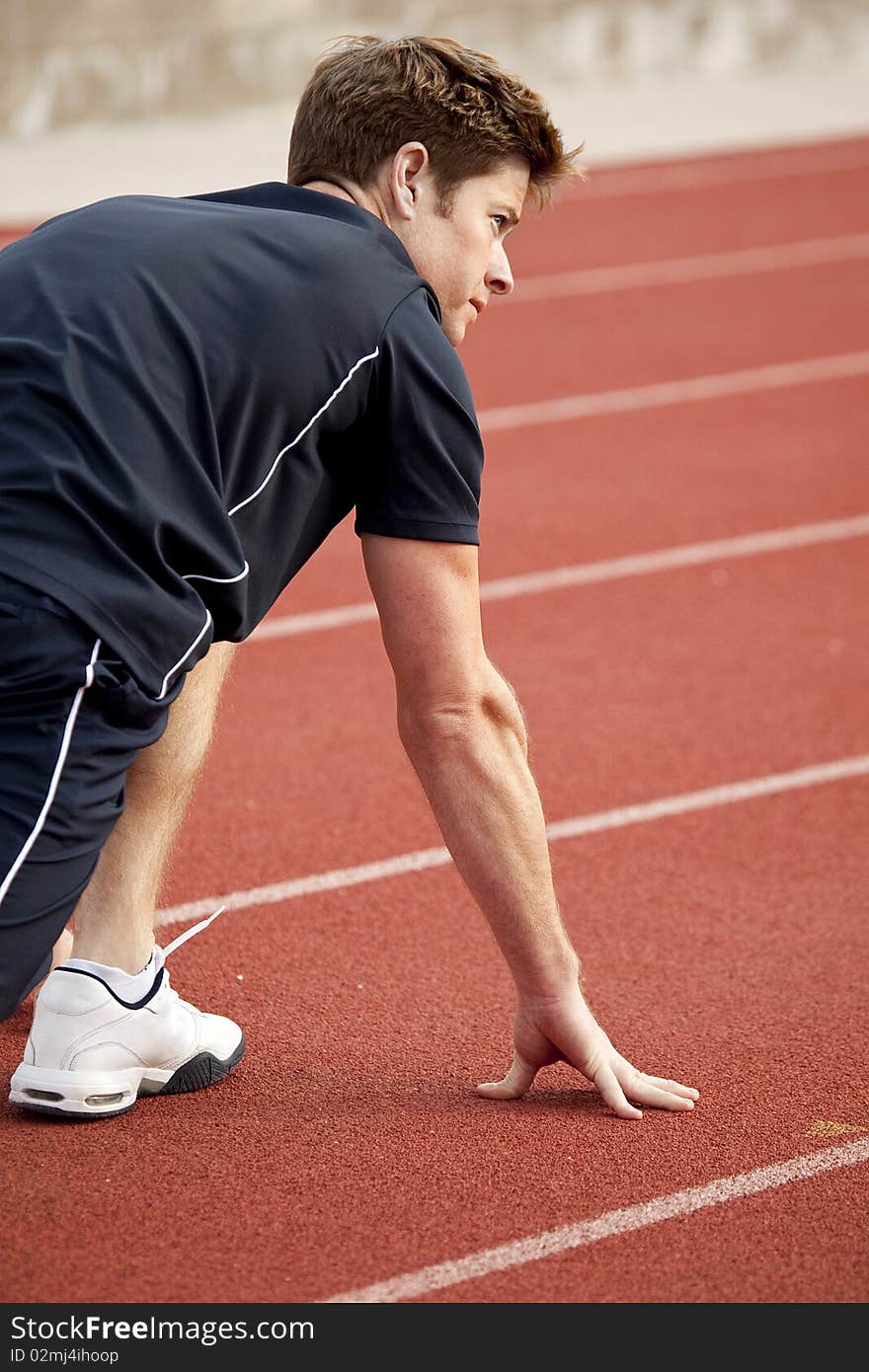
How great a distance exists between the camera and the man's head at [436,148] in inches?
101

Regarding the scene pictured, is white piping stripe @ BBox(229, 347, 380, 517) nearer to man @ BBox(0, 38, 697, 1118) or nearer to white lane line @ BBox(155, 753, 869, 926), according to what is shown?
man @ BBox(0, 38, 697, 1118)

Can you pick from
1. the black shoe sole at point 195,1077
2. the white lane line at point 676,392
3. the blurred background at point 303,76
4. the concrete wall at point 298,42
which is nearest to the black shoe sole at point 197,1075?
the black shoe sole at point 195,1077

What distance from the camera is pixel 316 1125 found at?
115 inches

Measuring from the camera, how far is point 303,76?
16141 mm

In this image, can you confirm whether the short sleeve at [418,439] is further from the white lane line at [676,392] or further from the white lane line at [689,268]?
the white lane line at [689,268]

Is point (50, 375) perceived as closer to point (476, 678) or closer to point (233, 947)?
point (476, 678)

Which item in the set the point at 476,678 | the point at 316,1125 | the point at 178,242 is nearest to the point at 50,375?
the point at 178,242

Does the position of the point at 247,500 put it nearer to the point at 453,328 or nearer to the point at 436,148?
the point at 453,328

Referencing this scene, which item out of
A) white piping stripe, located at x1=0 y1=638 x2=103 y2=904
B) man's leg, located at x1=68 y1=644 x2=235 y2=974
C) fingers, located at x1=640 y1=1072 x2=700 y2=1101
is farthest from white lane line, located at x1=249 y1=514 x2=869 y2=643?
white piping stripe, located at x1=0 y1=638 x2=103 y2=904

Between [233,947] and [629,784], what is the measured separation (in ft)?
4.64

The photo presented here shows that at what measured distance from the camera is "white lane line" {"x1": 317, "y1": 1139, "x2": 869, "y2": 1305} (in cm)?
247

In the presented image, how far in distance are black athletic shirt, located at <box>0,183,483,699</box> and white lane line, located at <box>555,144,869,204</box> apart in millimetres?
13119

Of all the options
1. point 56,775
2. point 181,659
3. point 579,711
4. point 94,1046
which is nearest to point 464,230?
point 181,659

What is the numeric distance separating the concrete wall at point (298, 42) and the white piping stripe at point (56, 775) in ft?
43.7
